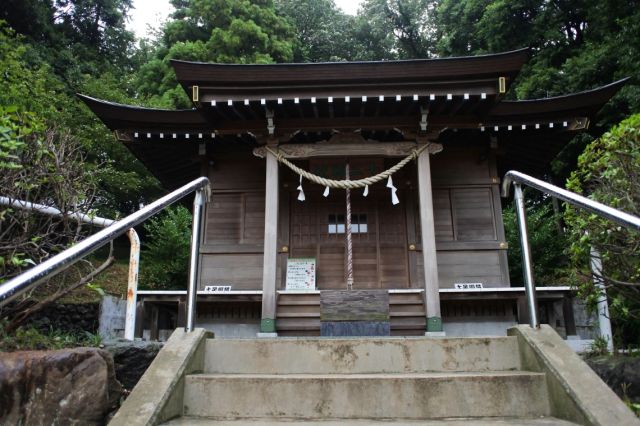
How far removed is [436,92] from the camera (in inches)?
257

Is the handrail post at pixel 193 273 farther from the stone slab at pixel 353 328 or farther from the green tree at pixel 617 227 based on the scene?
the green tree at pixel 617 227

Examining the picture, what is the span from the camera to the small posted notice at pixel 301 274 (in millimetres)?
7680

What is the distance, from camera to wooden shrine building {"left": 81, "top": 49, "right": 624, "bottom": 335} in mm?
6574

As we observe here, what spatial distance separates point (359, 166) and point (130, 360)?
531 centimetres

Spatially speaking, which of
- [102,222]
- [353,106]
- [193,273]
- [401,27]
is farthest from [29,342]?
[401,27]

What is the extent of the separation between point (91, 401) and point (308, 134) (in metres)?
5.85

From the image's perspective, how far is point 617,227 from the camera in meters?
4.34

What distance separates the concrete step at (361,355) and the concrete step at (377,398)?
451mm

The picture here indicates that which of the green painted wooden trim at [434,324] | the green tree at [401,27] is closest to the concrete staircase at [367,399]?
the green painted wooden trim at [434,324]

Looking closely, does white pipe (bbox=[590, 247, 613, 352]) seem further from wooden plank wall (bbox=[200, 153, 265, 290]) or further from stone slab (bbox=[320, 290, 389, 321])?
wooden plank wall (bbox=[200, 153, 265, 290])

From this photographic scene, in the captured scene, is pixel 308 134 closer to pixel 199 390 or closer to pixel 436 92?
pixel 436 92

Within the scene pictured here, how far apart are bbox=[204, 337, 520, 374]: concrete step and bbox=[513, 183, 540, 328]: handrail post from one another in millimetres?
250

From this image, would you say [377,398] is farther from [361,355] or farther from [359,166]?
[359,166]

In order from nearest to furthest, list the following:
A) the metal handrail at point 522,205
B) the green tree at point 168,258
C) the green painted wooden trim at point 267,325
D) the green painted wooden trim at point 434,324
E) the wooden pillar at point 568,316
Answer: the metal handrail at point 522,205
the green painted wooden trim at point 434,324
the green painted wooden trim at point 267,325
the wooden pillar at point 568,316
the green tree at point 168,258
